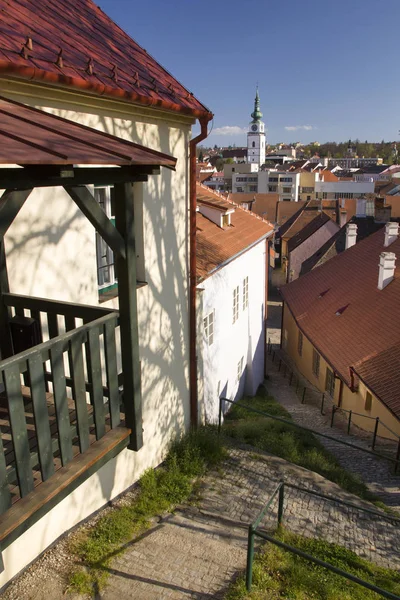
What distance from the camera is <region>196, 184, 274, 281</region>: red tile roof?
32.6 feet

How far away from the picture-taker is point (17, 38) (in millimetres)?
4703

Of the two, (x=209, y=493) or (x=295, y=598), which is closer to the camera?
(x=295, y=598)

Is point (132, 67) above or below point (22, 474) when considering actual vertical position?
above

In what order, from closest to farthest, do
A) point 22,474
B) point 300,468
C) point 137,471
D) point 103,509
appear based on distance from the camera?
point 22,474 → point 103,509 → point 137,471 → point 300,468

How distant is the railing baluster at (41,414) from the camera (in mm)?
3334

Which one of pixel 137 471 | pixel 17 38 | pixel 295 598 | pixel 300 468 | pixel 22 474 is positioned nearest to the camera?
pixel 22 474

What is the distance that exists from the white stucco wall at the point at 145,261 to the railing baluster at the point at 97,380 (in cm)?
136

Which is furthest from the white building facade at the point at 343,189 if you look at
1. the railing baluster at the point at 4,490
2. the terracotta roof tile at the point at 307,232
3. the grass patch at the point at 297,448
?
the railing baluster at the point at 4,490

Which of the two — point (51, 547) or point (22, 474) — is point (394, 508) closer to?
point (51, 547)

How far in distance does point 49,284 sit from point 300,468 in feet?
18.3

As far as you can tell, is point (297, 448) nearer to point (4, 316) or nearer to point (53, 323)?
point (53, 323)

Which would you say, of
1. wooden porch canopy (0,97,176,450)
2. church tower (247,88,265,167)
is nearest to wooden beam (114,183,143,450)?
wooden porch canopy (0,97,176,450)

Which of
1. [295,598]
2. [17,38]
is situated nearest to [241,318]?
[295,598]

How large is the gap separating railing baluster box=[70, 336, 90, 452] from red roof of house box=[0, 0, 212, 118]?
2.45 metres
